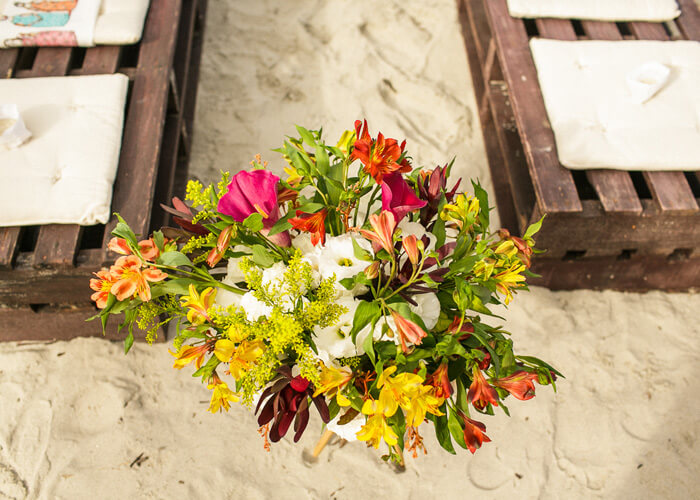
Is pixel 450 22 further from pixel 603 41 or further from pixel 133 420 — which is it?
pixel 133 420

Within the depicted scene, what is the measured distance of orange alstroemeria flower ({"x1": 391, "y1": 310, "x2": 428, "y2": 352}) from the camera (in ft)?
2.70

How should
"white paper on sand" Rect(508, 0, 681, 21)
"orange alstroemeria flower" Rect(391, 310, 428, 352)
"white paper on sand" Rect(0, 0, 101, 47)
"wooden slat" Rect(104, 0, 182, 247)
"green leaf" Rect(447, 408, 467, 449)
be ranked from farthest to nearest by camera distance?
"white paper on sand" Rect(508, 0, 681, 21), "white paper on sand" Rect(0, 0, 101, 47), "wooden slat" Rect(104, 0, 182, 247), "green leaf" Rect(447, 408, 467, 449), "orange alstroemeria flower" Rect(391, 310, 428, 352)

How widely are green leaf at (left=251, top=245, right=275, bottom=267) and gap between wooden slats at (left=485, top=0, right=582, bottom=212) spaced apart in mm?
1005

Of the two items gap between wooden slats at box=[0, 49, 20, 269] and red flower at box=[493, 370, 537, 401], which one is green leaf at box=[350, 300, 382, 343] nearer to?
red flower at box=[493, 370, 537, 401]

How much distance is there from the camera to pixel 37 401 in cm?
169

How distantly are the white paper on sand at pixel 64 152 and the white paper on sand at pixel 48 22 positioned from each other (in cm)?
20

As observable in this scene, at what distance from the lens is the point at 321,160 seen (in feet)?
3.17

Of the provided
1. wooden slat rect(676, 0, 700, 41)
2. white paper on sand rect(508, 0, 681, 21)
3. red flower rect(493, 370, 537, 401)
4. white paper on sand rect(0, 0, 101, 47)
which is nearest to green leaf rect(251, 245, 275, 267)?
red flower rect(493, 370, 537, 401)

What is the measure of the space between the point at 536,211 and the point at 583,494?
2.72 feet

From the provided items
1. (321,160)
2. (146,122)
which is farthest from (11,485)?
(321,160)

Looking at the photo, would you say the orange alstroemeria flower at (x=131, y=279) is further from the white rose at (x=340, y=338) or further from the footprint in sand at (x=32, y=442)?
the footprint in sand at (x=32, y=442)

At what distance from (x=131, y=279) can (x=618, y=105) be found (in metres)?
1.60

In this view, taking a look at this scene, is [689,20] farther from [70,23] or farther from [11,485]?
[11,485]

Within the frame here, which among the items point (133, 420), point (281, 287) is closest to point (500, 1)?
point (281, 287)
